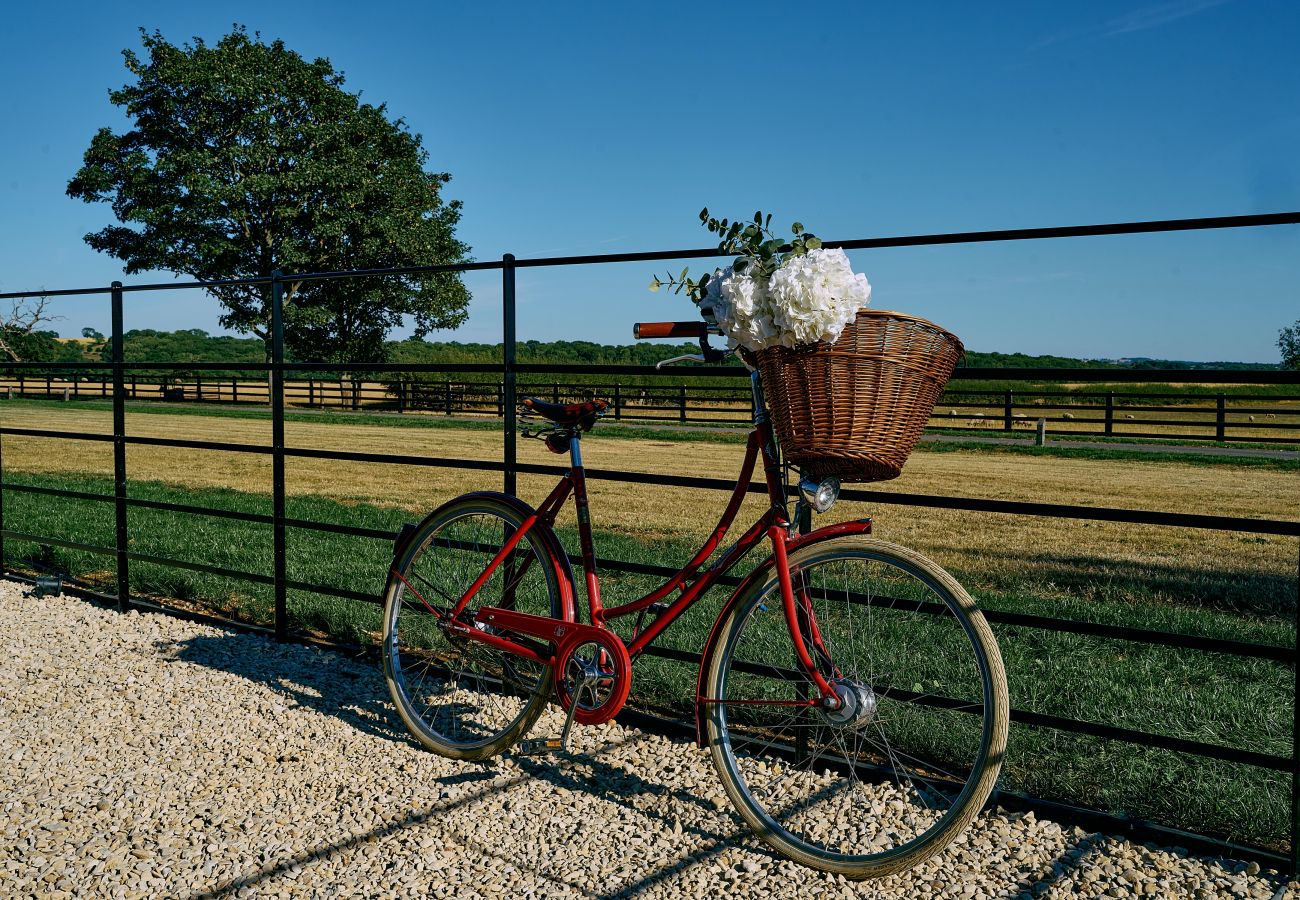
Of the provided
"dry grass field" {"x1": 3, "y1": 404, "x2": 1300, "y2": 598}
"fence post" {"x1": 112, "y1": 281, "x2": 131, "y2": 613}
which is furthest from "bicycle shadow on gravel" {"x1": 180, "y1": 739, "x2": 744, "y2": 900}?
"dry grass field" {"x1": 3, "y1": 404, "x2": 1300, "y2": 598}

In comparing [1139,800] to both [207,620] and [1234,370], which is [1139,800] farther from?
[207,620]

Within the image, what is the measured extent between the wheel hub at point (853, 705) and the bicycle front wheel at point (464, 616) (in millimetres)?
1149

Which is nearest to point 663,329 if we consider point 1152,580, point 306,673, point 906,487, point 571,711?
point 571,711

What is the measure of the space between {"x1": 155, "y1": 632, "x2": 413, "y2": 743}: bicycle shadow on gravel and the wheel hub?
1.74 meters

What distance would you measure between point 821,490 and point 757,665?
34.1 inches

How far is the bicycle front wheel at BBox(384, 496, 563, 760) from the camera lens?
374 centimetres

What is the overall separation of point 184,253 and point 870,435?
3381cm

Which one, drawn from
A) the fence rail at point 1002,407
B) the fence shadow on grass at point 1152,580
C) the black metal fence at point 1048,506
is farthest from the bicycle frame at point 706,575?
the fence rail at point 1002,407

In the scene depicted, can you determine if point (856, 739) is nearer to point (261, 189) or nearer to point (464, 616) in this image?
point (464, 616)

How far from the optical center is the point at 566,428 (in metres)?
3.51

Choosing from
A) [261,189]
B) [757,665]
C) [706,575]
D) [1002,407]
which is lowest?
[757,665]

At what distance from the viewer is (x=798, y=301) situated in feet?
8.46

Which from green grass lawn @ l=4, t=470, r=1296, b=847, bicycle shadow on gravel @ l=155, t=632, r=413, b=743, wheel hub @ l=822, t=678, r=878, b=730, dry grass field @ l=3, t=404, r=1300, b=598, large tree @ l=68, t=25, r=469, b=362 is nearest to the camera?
wheel hub @ l=822, t=678, r=878, b=730

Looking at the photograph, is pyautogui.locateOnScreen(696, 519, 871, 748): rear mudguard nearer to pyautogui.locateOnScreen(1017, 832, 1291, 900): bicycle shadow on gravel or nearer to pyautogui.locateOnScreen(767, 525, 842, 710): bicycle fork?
pyautogui.locateOnScreen(767, 525, 842, 710): bicycle fork
